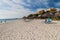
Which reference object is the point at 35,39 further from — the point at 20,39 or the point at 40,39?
the point at 20,39

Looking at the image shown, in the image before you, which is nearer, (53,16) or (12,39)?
(12,39)

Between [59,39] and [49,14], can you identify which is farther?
[49,14]

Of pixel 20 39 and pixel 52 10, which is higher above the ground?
pixel 52 10

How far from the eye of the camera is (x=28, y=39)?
4863 millimetres

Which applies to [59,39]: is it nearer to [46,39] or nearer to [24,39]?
[46,39]

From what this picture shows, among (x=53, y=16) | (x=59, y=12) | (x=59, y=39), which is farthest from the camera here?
(x=53, y=16)

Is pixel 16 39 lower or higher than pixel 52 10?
lower

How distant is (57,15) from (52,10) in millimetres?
1546

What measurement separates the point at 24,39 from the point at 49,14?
1881 centimetres

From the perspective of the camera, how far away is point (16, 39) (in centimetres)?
497

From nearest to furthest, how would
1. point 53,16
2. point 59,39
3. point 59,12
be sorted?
point 59,39
point 59,12
point 53,16

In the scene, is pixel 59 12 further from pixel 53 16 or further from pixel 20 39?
pixel 20 39

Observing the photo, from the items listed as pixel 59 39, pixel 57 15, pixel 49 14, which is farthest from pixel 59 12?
pixel 59 39

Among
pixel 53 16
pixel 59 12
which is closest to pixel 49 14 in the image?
pixel 53 16
